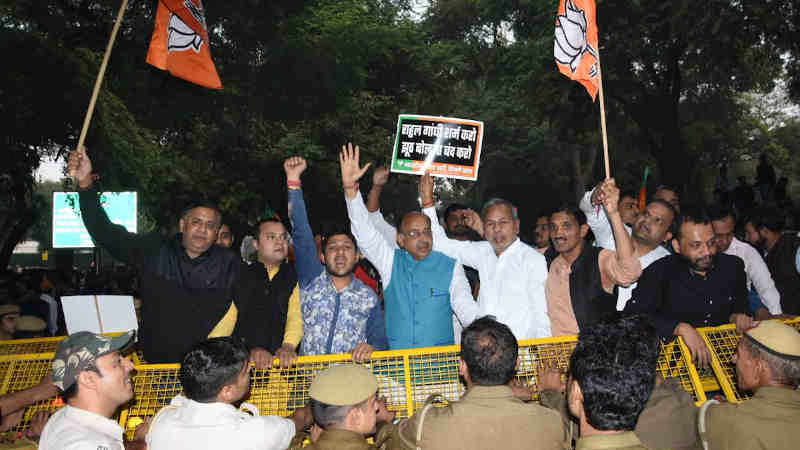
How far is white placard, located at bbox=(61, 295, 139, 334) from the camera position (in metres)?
4.97

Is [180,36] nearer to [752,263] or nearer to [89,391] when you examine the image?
[89,391]

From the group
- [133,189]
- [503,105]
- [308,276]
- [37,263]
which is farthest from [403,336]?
[37,263]

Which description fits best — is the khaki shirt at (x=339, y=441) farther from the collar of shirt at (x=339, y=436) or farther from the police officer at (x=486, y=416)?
the police officer at (x=486, y=416)

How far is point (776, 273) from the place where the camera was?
6648 millimetres

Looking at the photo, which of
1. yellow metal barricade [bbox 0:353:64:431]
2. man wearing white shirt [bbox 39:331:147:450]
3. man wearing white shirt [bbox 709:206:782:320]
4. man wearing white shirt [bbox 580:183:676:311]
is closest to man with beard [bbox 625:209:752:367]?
man wearing white shirt [bbox 709:206:782:320]

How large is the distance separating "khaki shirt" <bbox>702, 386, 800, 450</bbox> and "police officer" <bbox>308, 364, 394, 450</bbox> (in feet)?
5.15

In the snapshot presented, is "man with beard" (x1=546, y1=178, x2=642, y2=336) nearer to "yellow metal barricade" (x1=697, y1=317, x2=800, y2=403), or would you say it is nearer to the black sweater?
"yellow metal barricade" (x1=697, y1=317, x2=800, y2=403)

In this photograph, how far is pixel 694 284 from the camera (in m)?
4.28

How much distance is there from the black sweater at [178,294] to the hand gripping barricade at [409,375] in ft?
0.79

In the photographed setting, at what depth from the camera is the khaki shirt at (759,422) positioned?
283cm

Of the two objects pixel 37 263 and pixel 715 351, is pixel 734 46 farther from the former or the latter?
pixel 37 263

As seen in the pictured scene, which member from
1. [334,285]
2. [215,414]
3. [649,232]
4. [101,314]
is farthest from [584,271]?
[101,314]

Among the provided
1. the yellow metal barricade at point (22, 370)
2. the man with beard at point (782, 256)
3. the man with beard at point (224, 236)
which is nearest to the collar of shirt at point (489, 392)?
the yellow metal barricade at point (22, 370)

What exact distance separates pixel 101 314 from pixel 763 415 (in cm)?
443
